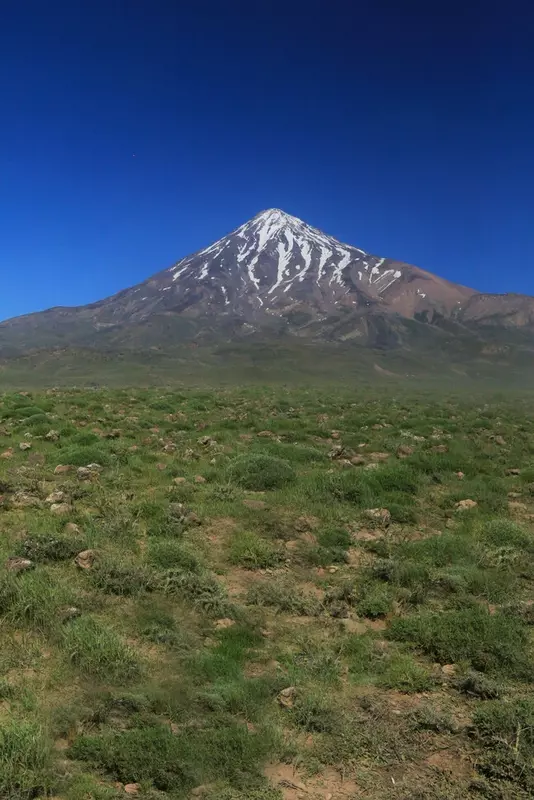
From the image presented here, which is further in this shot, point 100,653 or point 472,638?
point 472,638

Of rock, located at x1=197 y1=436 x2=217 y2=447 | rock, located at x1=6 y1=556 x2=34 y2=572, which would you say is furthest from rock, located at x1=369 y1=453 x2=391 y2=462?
rock, located at x1=6 y1=556 x2=34 y2=572

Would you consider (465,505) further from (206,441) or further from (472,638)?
(206,441)

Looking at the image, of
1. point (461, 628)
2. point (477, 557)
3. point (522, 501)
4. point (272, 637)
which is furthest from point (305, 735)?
point (522, 501)

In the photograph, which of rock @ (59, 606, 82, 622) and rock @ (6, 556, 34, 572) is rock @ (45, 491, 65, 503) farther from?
rock @ (59, 606, 82, 622)

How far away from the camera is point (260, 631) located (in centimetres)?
636

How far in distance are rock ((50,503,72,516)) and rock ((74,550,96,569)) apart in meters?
1.68

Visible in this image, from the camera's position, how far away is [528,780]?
4.16 meters

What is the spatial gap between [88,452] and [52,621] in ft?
22.6

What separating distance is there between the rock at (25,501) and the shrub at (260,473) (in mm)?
3789

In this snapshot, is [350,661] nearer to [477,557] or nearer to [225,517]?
[477,557]

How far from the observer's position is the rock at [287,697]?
5.09 m

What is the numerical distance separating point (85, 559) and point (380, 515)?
17.1 ft

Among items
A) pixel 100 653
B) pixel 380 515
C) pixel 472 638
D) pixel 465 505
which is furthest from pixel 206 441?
pixel 472 638

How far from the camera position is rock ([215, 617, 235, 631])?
6332 mm
